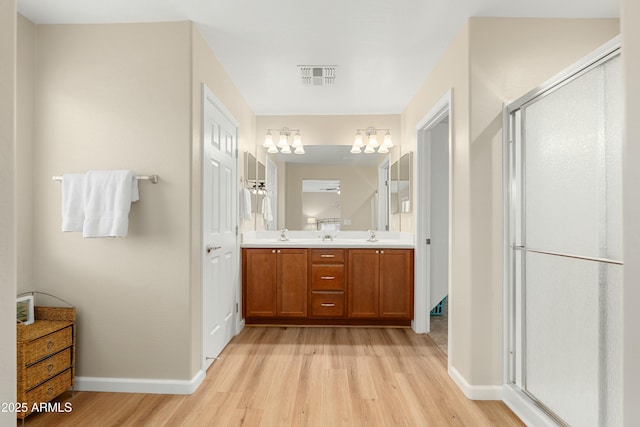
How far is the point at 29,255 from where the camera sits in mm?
2238

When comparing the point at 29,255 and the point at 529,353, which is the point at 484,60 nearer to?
the point at 529,353

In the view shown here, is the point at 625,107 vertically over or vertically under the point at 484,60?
under

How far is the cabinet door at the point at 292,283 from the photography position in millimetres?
3545

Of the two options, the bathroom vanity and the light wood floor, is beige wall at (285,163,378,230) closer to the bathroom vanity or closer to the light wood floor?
the bathroom vanity

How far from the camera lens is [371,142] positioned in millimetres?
4031

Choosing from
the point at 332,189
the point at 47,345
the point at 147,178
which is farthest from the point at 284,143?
the point at 47,345

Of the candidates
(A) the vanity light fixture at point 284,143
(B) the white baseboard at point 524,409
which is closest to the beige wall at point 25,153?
(A) the vanity light fixture at point 284,143

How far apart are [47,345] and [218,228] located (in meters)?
1.27

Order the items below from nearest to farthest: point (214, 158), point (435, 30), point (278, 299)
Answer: point (435, 30) → point (214, 158) → point (278, 299)

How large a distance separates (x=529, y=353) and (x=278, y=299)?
2.22m

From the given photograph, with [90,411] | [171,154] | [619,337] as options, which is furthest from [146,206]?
[619,337]

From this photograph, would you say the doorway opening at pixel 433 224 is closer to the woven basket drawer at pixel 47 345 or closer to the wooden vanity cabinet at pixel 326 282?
the wooden vanity cabinet at pixel 326 282

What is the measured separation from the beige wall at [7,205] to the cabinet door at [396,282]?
9.84ft

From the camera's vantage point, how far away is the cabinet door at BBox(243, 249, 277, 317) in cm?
355
